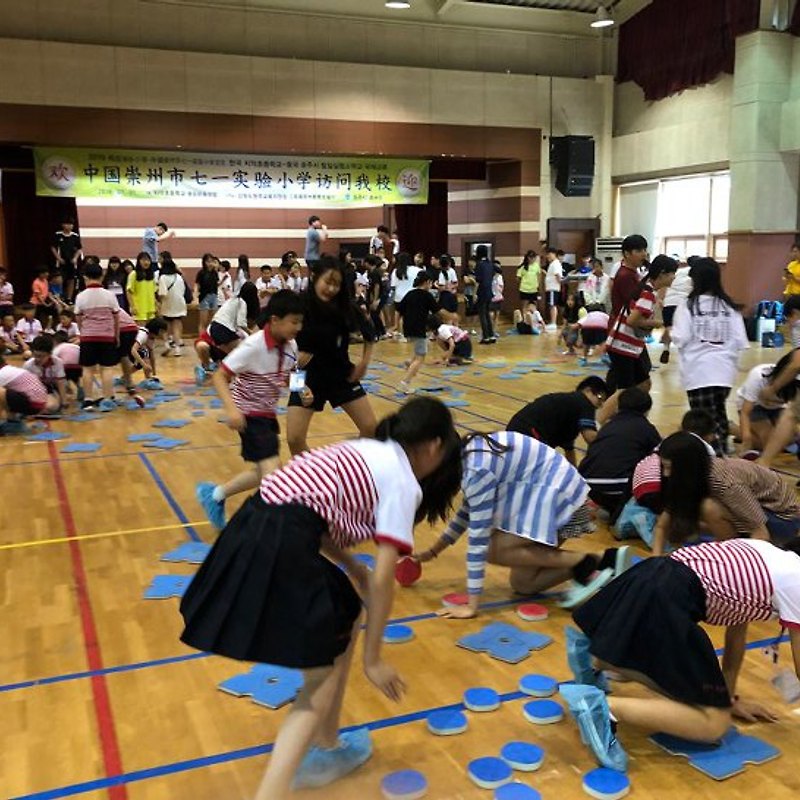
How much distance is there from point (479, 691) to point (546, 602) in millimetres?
→ 931

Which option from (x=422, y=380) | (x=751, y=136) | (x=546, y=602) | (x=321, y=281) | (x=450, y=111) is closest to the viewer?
(x=546, y=602)

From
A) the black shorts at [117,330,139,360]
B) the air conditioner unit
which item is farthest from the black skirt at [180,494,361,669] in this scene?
the air conditioner unit

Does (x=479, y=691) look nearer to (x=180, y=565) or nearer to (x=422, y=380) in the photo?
(x=180, y=565)

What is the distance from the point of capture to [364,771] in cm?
Result: 260

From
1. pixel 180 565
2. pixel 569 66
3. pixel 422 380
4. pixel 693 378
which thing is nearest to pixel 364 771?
pixel 180 565

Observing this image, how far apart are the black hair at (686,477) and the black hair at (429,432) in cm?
130

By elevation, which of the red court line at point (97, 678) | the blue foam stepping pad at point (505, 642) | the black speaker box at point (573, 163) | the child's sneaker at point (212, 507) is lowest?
the red court line at point (97, 678)

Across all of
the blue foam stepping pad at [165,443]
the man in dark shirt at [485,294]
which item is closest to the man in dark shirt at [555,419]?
the blue foam stepping pad at [165,443]

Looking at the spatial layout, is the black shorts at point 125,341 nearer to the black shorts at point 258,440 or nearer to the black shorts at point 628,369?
the black shorts at point 258,440

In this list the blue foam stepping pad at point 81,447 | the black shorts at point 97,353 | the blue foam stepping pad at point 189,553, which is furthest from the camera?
the black shorts at point 97,353

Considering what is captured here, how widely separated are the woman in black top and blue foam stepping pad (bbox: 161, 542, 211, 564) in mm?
873

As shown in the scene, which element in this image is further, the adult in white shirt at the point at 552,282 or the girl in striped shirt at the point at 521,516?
the adult in white shirt at the point at 552,282

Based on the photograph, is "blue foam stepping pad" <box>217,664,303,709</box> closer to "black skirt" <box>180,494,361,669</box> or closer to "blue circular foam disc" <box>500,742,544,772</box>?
"blue circular foam disc" <box>500,742,544,772</box>

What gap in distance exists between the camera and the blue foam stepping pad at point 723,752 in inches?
101
